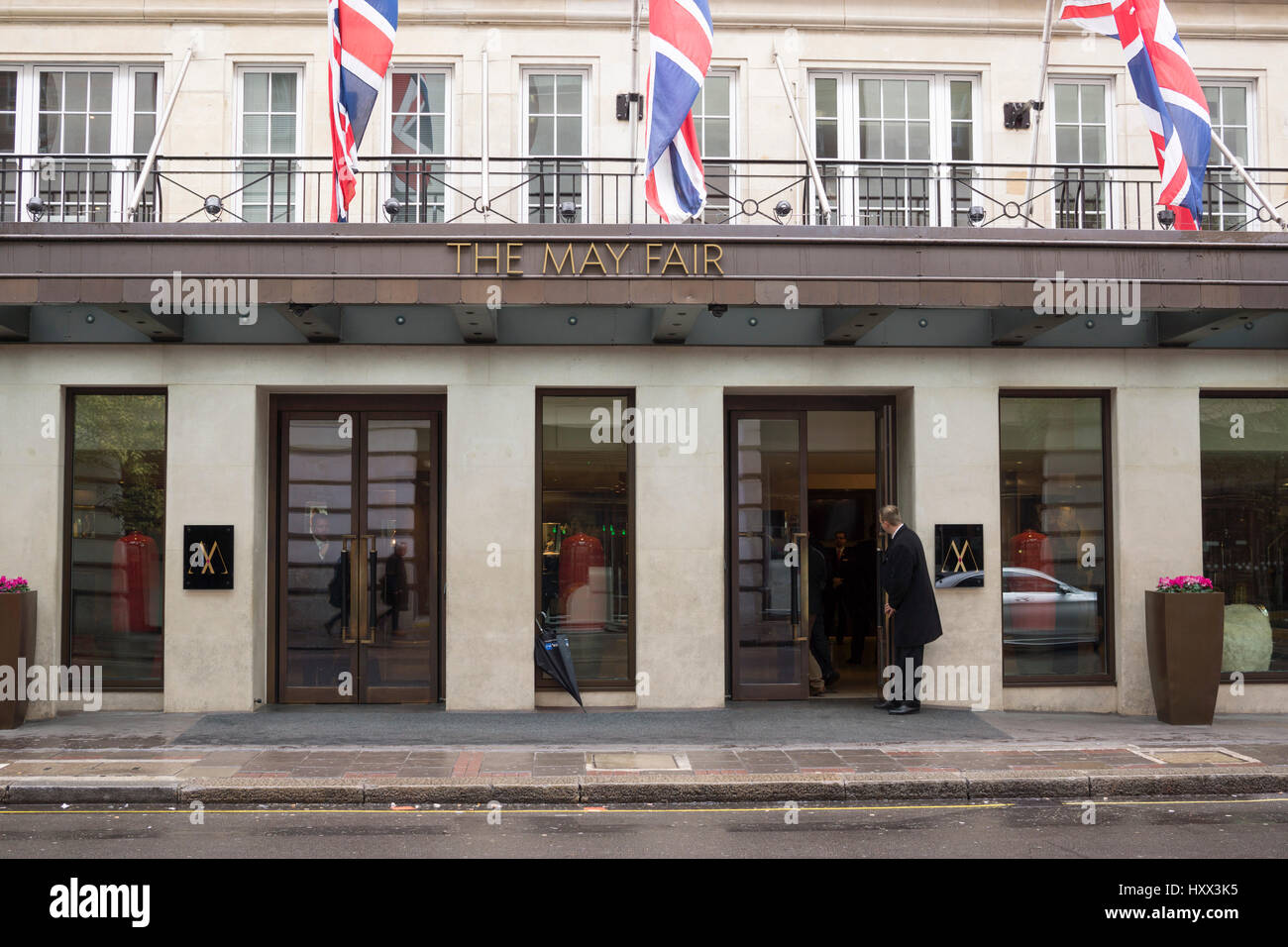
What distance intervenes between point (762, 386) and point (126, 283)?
6.25 meters

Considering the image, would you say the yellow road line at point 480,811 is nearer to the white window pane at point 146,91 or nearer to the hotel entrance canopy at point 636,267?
the hotel entrance canopy at point 636,267

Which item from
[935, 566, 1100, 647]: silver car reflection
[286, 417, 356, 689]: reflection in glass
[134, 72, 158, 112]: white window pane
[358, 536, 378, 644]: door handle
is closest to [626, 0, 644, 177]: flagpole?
[286, 417, 356, 689]: reflection in glass

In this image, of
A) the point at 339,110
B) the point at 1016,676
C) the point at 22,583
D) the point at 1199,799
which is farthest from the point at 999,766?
the point at 22,583

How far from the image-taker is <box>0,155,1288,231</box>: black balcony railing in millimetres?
12414

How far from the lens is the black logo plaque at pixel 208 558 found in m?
11.9

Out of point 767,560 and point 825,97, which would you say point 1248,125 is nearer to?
point 825,97

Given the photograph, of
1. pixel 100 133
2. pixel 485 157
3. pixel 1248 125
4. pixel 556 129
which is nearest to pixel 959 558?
pixel 1248 125

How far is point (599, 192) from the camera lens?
41.6 ft

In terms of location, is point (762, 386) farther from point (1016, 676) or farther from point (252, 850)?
point (252, 850)

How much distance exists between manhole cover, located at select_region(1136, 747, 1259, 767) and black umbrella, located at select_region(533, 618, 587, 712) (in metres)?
5.36

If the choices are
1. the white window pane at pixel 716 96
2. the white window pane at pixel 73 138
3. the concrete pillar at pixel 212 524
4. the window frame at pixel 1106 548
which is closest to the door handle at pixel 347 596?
the concrete pillar at pixel 212 524

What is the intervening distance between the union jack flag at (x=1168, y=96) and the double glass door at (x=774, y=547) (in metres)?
3.64

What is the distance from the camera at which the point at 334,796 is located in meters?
8.59

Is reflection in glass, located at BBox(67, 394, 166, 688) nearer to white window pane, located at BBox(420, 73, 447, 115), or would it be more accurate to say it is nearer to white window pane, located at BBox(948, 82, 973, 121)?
white window pane, located at BBox(420, 73, 447, 115)
